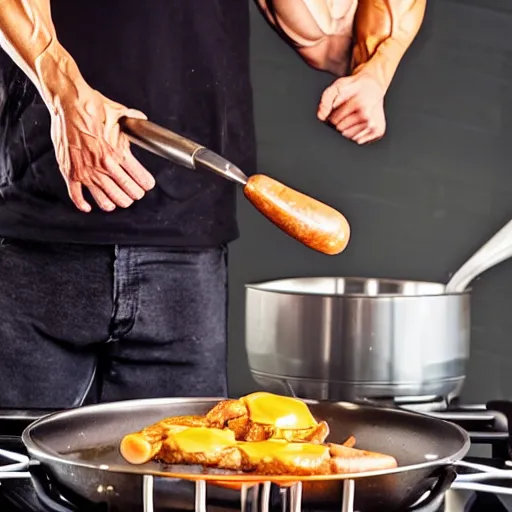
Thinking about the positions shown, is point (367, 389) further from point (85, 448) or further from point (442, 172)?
point (85, 448)

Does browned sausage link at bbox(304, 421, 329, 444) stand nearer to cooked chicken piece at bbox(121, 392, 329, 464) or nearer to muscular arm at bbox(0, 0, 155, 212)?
cooked chicken piece at bbox(121, 392, 329, 464)

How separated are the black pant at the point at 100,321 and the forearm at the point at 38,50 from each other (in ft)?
0.60

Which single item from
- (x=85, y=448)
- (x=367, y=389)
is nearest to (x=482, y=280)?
(x=367, y=389)

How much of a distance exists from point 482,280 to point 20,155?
0.63m

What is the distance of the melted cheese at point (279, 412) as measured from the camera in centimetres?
71

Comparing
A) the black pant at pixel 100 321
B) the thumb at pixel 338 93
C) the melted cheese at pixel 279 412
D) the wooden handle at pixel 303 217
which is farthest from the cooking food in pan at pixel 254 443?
the thumb at pixel 338 93

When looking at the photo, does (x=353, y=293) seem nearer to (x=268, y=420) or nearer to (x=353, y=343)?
(x=353, y=343)

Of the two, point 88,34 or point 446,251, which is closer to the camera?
point 88,34

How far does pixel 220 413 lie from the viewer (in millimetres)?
727

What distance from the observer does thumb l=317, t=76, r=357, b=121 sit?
1.17 metres

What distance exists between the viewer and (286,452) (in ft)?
2.06

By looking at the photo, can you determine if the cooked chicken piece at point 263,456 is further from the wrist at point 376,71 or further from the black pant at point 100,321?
the wrist at point 376,71

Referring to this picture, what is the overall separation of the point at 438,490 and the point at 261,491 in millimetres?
114

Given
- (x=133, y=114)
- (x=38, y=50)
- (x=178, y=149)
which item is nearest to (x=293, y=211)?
(x=178, y=149)
